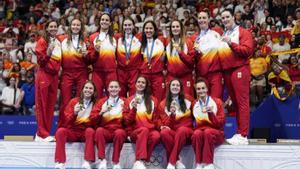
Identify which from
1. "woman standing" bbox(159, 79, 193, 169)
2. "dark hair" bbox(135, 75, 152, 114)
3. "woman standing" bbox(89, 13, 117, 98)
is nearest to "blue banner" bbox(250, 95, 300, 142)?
"woman standing" bbox(159, 79, 193, 169)

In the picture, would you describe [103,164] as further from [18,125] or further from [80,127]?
[18,125]

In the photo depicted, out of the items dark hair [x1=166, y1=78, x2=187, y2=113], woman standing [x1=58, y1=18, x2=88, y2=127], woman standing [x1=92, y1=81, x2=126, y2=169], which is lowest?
woman standing [x1=92, y1=81, x2=126, y2=169]

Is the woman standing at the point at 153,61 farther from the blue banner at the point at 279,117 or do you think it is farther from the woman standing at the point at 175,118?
the blue banner at the point at 279,117

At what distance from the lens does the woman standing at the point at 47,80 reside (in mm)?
9125

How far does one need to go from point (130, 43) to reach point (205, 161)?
2304 mm

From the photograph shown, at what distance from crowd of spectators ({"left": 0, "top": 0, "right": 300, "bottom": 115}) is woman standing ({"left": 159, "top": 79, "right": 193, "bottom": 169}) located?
2816 millimetres

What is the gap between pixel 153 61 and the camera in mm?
9094

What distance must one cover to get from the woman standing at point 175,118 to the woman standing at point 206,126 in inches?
5.2

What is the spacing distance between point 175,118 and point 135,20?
24.8ft

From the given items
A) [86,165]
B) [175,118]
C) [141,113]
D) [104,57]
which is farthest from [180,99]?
[86,165]

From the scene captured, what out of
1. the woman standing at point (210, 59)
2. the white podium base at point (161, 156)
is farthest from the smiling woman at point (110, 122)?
the woman standing at point (210, 59)

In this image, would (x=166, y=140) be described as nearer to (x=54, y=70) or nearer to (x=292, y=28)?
(x=54, y=70)

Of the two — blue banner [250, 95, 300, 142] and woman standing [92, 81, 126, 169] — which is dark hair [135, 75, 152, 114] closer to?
woman standing [92, 81, 126, 169]

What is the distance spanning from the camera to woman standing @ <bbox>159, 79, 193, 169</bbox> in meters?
8.27
